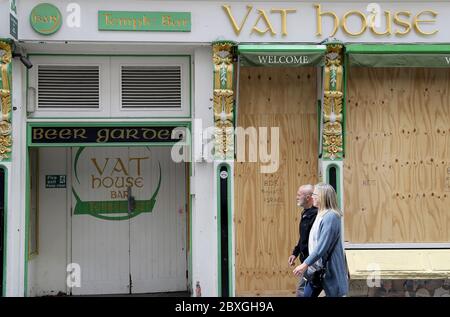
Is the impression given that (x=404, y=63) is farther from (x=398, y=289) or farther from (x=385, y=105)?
(x=398, y=289)

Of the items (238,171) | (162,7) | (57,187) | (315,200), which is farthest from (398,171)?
(57,187)

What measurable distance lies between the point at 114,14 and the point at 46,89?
1.40 meters

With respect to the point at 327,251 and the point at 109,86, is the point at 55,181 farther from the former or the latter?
the point at 327,251

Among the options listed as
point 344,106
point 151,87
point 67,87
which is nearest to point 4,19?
point 67,87

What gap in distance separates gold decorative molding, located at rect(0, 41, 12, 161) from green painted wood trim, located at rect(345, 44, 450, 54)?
14.8ft

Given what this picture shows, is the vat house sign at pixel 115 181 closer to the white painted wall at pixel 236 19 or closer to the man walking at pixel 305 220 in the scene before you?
the white painted wall at pixel 236 19

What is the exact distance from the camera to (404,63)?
30.2 ft

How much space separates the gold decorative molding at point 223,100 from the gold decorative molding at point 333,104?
1286 millimetres

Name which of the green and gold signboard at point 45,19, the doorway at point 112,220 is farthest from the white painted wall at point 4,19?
the doorway at point 112,220

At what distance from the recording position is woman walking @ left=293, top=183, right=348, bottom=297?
20.7 ft

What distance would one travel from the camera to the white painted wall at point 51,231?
10.1 meters

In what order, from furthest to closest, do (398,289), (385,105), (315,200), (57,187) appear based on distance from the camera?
(57,187) → (385,105) → (398,289) → (315,200)

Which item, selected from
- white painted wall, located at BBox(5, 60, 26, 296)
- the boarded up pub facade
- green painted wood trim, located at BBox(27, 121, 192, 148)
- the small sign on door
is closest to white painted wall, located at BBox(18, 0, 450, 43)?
the boarded up pub facade

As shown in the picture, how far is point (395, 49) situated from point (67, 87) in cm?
451
